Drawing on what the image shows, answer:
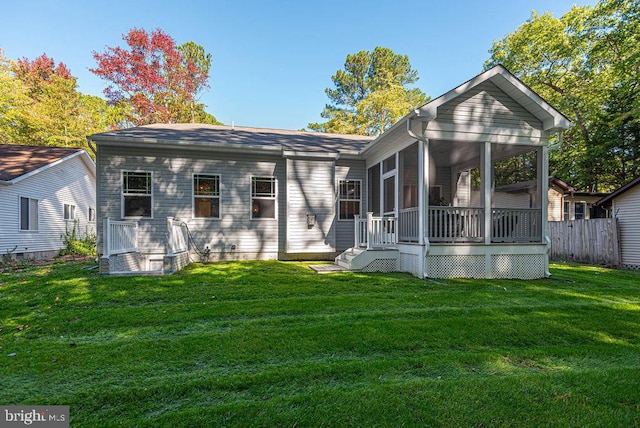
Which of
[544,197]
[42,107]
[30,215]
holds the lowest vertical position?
[30,215]

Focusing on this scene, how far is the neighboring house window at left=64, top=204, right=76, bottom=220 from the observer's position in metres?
14.3

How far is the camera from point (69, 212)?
1464cm

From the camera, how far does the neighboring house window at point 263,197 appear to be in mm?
9906

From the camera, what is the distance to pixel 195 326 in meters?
3.93

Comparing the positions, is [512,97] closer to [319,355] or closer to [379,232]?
[379,232]

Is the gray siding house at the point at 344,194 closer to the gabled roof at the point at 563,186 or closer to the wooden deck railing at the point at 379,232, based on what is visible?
the wooden deck railing at the point at 379,232

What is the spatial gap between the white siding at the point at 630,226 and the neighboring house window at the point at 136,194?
1518 centimetres

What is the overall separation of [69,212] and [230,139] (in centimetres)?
1030

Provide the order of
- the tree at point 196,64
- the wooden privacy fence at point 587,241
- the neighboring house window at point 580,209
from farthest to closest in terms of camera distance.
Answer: the tree at point 196,64
the neighboring house window at point 580,209
the wooden privacy fence at point 587,241

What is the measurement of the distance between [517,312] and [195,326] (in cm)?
461

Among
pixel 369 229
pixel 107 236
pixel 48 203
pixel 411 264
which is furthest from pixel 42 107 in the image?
pixel 411 264

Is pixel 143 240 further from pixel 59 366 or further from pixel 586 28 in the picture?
pixel 586 28

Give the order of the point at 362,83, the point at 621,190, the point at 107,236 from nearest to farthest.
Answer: the point at 107,236 < the point at 621,190 < the point at 362,83

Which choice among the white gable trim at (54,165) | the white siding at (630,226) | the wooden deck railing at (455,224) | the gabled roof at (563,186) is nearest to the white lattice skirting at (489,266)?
the wooden deck railing at (455,224)
